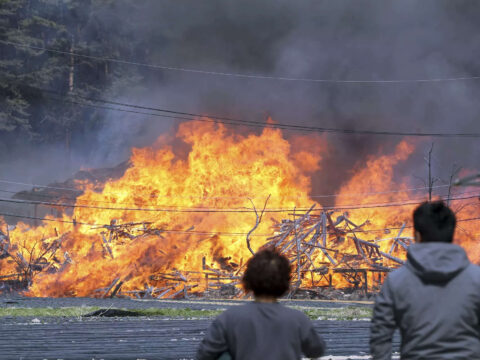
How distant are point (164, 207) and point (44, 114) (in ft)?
76.1

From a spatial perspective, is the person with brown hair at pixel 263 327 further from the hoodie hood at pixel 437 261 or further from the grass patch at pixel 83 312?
the grass patch at pixel 83 312

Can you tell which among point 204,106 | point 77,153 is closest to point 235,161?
point 204,106

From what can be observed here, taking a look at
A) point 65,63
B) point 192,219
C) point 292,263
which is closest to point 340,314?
point 292,263

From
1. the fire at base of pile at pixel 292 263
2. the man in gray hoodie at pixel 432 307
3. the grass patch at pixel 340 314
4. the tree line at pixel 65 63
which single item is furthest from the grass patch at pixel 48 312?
the tree line at pixel 65 63

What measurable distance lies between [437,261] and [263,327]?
98cm

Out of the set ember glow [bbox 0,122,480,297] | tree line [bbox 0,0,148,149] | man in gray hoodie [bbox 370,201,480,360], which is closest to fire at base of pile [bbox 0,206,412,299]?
ember glow [bbox 0,122,480,297]

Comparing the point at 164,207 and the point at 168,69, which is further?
the point at 168,69

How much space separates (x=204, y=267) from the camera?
93.3 ft

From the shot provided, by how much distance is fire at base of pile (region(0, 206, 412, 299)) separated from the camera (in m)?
26.6

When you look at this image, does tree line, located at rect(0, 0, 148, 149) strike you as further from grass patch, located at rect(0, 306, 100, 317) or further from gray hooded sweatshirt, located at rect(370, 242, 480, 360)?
gray hooded sweatshirt, located at rect(370, 242, 480, 360)

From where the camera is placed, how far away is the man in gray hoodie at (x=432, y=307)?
3348mm

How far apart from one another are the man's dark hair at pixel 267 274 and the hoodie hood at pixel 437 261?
677 mm

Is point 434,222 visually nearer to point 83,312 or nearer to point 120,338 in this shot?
point 120,338

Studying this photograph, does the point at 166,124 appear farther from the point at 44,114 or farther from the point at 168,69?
the point at 44,114
